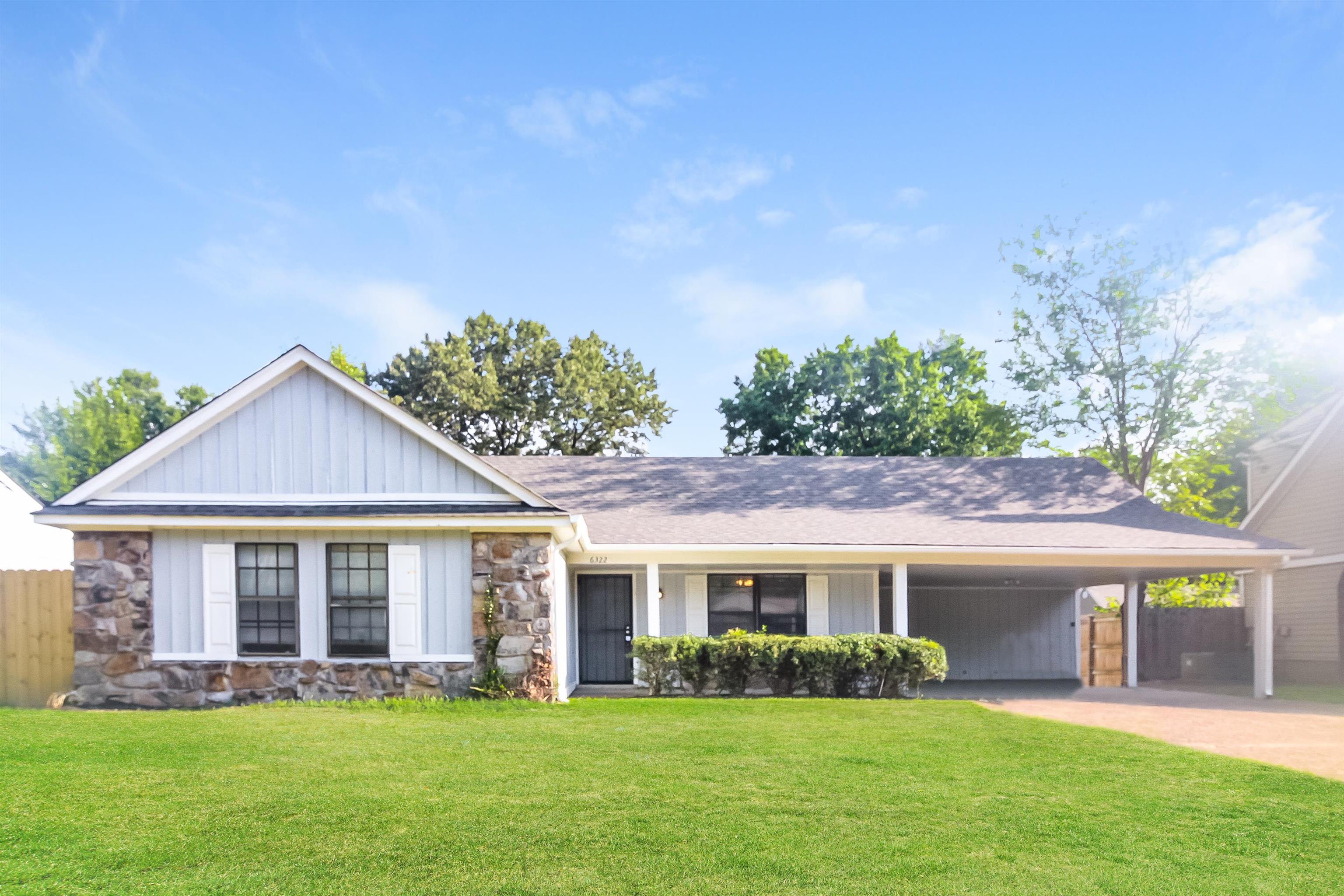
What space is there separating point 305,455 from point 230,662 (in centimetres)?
276

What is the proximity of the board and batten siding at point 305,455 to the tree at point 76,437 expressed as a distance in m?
32.2

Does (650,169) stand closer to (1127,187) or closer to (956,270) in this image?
(956,270)

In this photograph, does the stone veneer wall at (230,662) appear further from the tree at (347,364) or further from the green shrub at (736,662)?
the tree at (347,364)

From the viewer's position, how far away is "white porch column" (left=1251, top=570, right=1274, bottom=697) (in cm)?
1498

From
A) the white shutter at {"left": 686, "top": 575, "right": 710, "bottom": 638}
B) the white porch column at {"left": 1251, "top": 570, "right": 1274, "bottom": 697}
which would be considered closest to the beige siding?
the white porch column at {"left": 1251, "top": 570, "right": 1274, "bottom": 697}

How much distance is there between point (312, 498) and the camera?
12.2m

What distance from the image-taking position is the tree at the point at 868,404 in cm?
3031

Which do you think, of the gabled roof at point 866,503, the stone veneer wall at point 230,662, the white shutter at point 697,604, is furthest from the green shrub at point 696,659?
the white shutter at point 697,604

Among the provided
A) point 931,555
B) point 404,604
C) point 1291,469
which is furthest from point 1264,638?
point 404,604

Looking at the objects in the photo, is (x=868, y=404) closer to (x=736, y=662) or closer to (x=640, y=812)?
(x=736, y=662)

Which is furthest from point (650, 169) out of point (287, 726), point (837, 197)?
point (287, 726)

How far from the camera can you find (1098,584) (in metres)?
20.4

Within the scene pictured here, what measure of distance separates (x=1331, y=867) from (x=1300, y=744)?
531 centimetres

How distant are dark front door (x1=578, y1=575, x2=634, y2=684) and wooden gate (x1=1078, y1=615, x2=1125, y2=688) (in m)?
10.1
